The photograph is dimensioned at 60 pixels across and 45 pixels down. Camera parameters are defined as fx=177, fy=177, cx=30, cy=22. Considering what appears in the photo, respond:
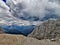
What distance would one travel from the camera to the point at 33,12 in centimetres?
395

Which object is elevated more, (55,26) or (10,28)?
(55,26)

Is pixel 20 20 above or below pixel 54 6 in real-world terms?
below

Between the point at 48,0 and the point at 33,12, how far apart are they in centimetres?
42

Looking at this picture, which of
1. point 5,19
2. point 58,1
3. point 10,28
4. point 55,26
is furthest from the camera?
point 58,1

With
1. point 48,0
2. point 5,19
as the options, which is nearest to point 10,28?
point 5,19

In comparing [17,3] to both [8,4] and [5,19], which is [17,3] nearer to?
[8,4]

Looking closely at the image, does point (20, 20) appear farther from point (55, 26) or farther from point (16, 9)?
point (55, 26)

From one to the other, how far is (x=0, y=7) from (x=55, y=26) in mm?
1702

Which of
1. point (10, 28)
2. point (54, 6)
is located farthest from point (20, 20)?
point (54, 6)

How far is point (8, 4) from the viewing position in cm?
398

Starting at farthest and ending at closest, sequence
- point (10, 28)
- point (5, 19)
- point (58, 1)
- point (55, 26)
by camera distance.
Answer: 1. point (58, 1)
2. point (5, 19)
3. point (10, 28)
4. point (55, 26)

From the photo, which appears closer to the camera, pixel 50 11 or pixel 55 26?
pixel 55 26

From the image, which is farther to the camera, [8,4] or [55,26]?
[8,4]

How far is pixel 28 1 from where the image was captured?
3971 millimetres
